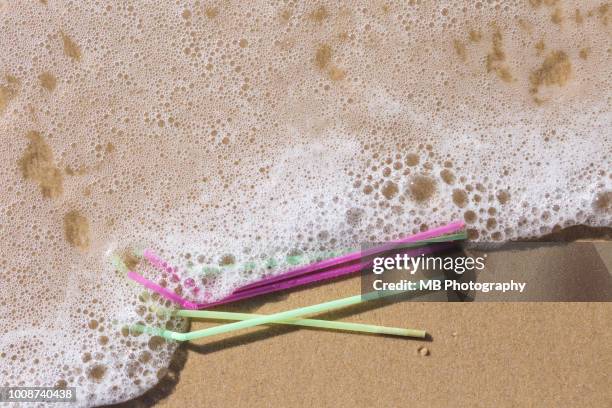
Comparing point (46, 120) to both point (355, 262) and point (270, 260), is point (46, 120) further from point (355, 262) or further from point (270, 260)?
point (355, 262)

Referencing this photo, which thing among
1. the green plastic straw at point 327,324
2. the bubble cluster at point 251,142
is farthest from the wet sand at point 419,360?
the bubble cluster at point 251,142

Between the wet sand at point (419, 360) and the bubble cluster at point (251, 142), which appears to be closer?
the wet sand at point (419, 360)

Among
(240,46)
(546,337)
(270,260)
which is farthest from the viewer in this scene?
(240,46)

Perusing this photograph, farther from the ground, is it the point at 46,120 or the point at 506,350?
the point at 46,120

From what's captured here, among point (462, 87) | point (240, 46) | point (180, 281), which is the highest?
point (240, 46)

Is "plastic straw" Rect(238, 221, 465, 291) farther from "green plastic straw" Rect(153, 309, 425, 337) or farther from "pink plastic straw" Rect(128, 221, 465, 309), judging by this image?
"green plastic straw" Rect(153, 309, 425, 337)

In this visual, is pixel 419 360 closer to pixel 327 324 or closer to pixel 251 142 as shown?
pixel 327 324

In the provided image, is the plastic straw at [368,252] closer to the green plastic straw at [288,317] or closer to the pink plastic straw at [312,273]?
the pink plastic straw at [312,273]

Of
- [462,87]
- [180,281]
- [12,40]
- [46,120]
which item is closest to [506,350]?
[462,87]
